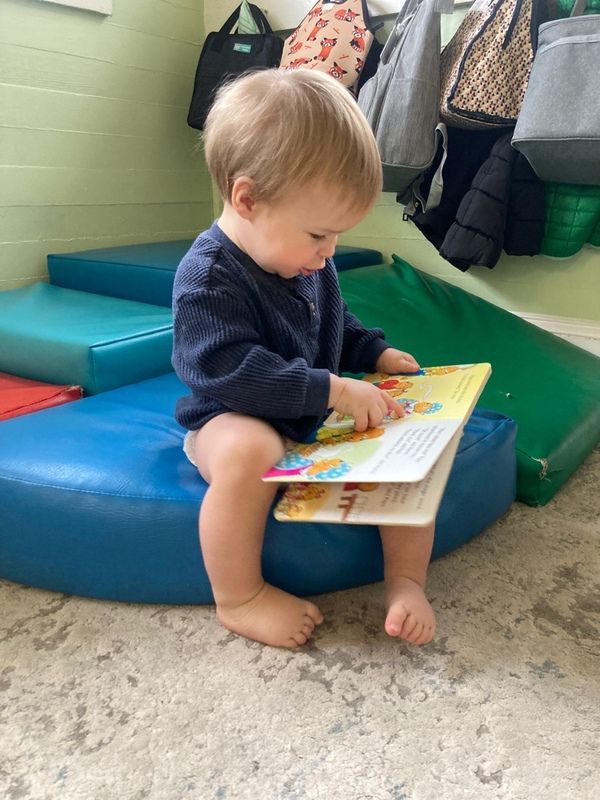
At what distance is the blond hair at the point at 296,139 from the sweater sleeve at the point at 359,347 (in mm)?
320

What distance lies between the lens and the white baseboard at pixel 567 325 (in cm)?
188

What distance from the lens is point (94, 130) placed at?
2.11m

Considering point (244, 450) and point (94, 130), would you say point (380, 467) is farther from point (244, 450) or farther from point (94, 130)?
point (94, 130)

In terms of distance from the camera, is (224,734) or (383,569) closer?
(224,734)

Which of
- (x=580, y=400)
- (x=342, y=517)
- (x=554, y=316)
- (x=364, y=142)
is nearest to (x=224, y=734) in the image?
(x=342, y=517)

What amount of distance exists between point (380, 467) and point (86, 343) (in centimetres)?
77

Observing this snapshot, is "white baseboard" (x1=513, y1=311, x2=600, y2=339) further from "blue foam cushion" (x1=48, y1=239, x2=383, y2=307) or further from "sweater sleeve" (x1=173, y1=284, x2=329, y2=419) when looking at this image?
"sweater sleeve" (x1=173, y1=284, x2=329, y2=419)

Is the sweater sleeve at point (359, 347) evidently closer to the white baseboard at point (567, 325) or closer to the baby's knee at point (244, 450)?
the baby's knee at point (244, 450)

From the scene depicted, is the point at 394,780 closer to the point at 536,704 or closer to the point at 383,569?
the point at 536,704

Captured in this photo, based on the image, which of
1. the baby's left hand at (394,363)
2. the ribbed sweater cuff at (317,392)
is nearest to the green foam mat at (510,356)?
the baby's left hand at (394,363)

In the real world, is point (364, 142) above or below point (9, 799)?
above

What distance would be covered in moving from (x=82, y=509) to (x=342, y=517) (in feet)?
1.17

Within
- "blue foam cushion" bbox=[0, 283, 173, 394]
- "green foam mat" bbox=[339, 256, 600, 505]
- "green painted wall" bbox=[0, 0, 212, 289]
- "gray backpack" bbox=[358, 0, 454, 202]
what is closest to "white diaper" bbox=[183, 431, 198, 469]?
"blue foam cushion" bbox=[0, 283, 173, 394]

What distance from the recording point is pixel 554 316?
1944mm
